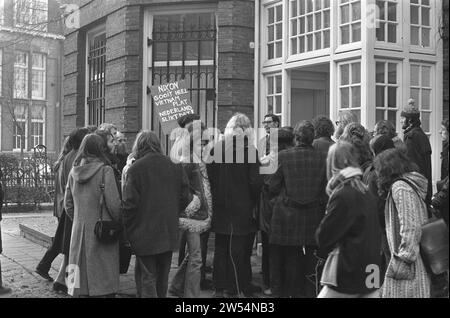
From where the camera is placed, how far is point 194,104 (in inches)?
405

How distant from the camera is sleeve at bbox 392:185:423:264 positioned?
15.0ft

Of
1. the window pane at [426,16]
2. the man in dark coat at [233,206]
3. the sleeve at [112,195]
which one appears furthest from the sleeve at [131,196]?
the window pane at [426,16]

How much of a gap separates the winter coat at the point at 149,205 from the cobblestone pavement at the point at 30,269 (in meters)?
1.19

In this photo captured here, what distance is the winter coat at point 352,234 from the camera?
4102mm

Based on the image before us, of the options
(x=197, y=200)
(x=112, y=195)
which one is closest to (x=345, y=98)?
(x=197, y=200)

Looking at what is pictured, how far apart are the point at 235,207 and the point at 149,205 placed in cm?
117

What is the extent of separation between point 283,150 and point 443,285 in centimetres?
212

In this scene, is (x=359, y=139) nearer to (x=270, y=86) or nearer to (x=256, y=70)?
(x=270, y=86)

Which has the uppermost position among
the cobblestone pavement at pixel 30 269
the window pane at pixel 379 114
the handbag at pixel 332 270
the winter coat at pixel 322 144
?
the window pane at pixel 379 114

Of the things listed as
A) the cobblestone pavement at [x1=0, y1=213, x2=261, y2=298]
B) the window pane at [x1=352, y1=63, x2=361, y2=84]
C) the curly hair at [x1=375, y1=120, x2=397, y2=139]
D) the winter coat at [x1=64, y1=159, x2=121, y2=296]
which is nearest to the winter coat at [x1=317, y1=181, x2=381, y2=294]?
the curly hair at [x1=375, y1=120, x2=397, y2=139]

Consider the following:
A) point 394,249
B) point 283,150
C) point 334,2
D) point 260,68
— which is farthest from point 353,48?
point 394,249

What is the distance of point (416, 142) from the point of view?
7336 millimetres

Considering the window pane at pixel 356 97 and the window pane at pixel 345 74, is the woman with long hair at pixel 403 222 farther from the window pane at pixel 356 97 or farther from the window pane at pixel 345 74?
the window pane at pixel 345 74

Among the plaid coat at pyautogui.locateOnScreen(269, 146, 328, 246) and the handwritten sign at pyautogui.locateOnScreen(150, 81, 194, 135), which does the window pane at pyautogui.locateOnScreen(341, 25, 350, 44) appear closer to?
the handwritten sign at pyautogui.locateOnScreen(150, 81, 194, 135)
